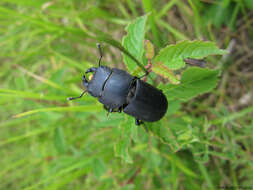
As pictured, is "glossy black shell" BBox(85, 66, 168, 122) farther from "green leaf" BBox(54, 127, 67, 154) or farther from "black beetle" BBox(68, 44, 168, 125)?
"green leaf" BBox(54, 127, 67, 154)

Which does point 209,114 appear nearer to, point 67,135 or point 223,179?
point 223,179

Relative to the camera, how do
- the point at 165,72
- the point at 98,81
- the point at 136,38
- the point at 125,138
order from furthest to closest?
the point at 98,81 → the point at 125,138 → the point at 136,38 → the point at 165,72

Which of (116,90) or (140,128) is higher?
(116,90)


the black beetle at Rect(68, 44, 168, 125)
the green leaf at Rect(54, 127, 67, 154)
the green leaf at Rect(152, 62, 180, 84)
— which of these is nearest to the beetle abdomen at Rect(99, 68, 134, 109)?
the black beetle at Rect(68, 44, 168, 125)

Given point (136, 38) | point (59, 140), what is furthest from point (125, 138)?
point (59, 140)

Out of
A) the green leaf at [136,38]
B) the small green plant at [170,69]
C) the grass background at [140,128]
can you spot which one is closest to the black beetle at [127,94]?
the small green plant at [170,69]

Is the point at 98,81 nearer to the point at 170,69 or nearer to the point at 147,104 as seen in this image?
the point at 147,104

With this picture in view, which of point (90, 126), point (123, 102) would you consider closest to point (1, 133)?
point (90, 126)
